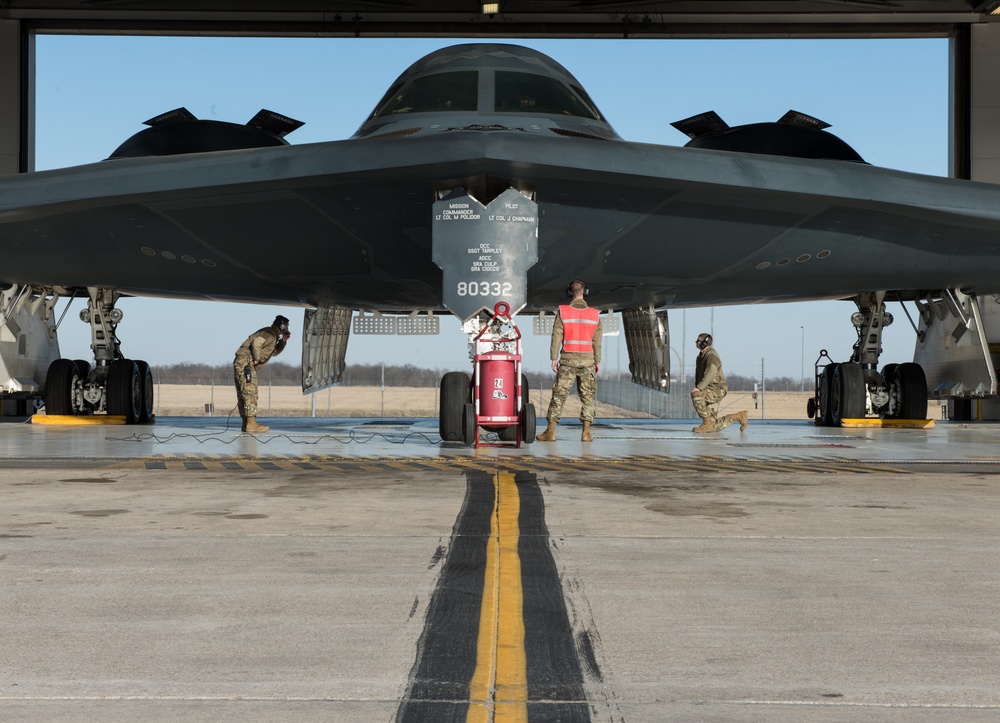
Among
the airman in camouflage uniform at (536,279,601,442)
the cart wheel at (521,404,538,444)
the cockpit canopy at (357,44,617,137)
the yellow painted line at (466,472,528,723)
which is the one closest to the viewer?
the yellow painted line at (466,472,528,723)

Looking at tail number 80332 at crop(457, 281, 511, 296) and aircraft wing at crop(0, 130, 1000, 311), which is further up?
aircraft wing at crop(0, 130, 1000, 311)

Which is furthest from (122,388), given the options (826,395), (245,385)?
(826,395)

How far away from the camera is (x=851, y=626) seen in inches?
148

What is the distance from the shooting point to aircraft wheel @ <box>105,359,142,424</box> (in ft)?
63.1

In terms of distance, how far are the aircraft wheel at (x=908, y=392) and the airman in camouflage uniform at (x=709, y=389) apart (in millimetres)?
4304

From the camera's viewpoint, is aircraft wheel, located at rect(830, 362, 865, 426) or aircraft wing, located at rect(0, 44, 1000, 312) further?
aircraft wheel, located at rect(830, 362, 865, 426)

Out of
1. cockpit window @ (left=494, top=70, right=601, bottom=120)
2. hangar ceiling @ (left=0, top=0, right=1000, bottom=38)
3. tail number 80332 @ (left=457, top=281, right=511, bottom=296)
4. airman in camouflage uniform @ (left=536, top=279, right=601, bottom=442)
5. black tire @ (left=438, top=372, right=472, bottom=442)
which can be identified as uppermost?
hangar ceiling @ (left=0, top=0, right=1000, bottom=38)

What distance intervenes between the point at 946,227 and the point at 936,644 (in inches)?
463

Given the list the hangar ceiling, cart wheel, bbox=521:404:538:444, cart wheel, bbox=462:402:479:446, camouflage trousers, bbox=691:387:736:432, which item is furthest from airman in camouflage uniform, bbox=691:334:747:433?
the hangar ceiling

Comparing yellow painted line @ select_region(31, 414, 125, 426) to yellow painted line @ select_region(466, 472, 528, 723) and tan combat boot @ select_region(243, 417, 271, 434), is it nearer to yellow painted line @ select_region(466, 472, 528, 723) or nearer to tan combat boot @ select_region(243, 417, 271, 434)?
tan combat boot @ select_region(243, 417, 271, 434)

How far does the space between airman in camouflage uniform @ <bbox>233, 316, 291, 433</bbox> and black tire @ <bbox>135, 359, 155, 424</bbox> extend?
13.7 feet

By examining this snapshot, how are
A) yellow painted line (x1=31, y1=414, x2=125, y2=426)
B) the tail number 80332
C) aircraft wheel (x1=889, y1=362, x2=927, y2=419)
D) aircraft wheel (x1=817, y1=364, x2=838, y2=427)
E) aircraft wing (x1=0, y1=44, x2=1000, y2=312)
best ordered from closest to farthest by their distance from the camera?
1. the tail number 80332
2. aircraft wing (x1=0, y1=44, x2=1000, y2=312)
3. yellow painted line (x1=31, y1=414, x2=125, y2=426)
4. aircraft wheel (x1=889, y1=362, x2=927, y2=419)
5. aircraft wheel (x1=817, y1=364, x2=838, y2=427)

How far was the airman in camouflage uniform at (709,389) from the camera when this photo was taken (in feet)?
53.8

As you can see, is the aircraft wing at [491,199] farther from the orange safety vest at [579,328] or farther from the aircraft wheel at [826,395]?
the aircraft wheel at [826,395]
